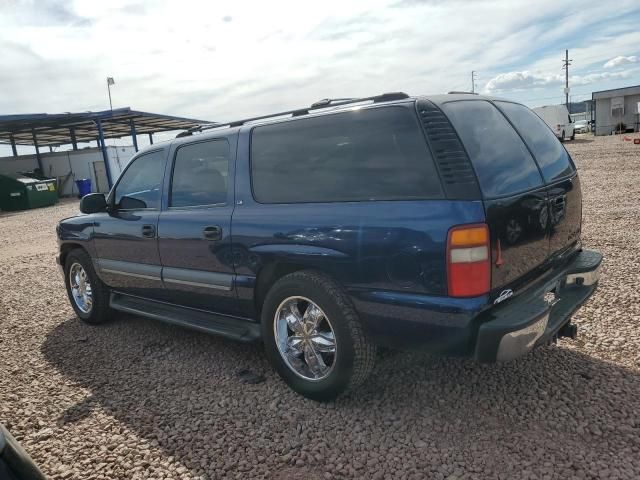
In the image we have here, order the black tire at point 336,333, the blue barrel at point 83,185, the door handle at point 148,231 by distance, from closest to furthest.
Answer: the black tire at point 336,333 < the door handle at point 148,231 < the blue barrel at point 83,185

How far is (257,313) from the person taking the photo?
→ 348 centimetres

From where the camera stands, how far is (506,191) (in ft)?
8.63

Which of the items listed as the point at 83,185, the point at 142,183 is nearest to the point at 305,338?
the point at 142,183

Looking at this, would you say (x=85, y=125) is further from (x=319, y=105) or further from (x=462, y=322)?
(x=462, y=322)

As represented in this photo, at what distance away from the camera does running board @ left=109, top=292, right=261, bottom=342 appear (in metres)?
3.48

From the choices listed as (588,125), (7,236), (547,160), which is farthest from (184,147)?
(588,125)

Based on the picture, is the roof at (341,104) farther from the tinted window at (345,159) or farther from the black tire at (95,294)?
the black tire at (95,294)

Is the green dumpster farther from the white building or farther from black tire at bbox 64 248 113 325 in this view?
the white building

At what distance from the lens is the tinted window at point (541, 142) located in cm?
317

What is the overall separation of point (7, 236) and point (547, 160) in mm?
14017

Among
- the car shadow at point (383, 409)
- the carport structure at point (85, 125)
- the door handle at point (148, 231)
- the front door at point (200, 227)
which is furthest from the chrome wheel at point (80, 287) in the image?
the carport structure at point (85, 125)

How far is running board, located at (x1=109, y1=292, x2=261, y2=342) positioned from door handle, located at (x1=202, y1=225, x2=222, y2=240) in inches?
24.7

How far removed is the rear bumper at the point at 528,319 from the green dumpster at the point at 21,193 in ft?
74.0

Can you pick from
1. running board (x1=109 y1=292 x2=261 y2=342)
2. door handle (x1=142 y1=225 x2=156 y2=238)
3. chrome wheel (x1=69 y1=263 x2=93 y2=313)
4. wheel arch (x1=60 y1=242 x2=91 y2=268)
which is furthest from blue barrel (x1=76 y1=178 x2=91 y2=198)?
door handle (x1=142 y1=225 x2=156 y2=238)
